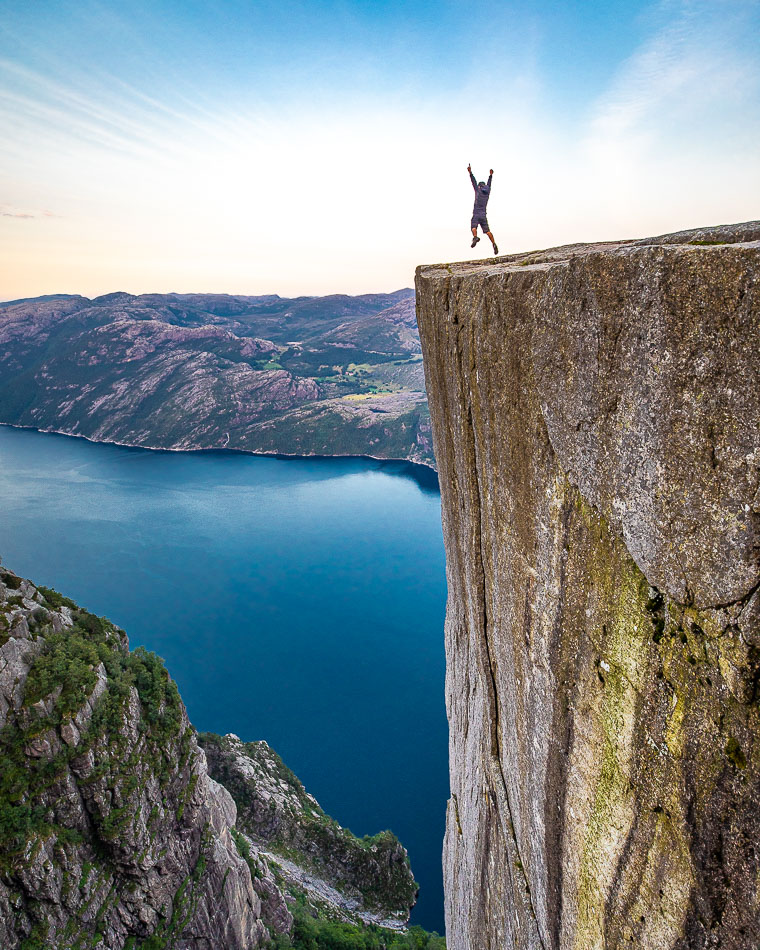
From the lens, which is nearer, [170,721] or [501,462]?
[501,462]

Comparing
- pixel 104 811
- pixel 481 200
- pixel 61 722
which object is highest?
pixel 481 200

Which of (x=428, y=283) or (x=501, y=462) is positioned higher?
(x=428, y=283)

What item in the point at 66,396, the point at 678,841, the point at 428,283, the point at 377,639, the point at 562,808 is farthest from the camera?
the point at 66,396

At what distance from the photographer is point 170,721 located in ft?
70.0

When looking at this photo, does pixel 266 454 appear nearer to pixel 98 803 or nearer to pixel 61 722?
pixel 61 722

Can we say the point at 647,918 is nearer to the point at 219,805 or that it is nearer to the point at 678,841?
the point at 678,841

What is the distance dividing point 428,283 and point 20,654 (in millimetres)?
19148

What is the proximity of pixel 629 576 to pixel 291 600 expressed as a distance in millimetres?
60128

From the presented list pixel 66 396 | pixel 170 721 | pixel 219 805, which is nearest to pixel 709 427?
pixel 170 721

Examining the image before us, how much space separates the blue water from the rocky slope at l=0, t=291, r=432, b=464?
2199 centimetres

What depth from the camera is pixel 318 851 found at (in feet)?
102

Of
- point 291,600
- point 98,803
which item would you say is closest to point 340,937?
point 98,803

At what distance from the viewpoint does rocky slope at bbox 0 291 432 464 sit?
4860 inches

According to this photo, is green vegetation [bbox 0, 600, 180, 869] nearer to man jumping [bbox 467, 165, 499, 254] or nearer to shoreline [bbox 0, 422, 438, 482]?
man jumping [bbox 467, 165, 499, 254]
